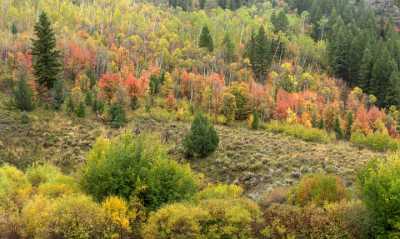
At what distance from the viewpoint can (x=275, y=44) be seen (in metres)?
101

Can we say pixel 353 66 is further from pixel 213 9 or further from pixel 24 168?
pixel 24 168

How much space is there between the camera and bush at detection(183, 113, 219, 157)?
52.9m

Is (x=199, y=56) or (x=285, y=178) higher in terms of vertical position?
(x=199, y=56)

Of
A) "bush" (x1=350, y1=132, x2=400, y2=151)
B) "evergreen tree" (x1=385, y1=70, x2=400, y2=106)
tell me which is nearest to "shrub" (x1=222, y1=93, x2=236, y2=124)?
"bush" (x1=350, y1=132, x2=400, y2=151)

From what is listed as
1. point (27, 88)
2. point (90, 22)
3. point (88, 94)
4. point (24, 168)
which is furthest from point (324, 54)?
point (24, 168)

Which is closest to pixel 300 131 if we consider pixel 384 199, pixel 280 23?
pixel 384 199

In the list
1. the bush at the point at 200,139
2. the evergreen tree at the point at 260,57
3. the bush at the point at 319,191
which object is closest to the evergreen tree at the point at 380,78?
the evergreen tree at the point at 260,57

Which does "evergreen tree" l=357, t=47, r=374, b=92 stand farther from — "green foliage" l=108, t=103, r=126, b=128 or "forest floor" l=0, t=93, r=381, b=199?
"green foliage" l=108, t=103, r=126, b=128

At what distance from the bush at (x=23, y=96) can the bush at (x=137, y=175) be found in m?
32.5

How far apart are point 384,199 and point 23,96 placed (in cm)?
4836

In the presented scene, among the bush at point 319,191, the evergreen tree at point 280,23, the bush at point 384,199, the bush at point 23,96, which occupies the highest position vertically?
the evergreen tree at point 280,23

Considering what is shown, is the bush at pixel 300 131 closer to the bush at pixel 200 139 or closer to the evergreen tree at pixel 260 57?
the bush at pixel 200 139

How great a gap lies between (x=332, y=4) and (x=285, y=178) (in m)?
107

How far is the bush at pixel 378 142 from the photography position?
197ft
